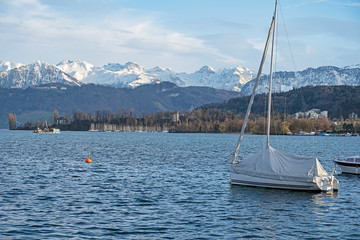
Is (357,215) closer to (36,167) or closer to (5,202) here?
(5,202)

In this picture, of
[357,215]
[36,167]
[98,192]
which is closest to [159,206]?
[98,192]

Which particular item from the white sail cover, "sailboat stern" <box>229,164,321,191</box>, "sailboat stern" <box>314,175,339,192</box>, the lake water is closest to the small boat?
the lake water

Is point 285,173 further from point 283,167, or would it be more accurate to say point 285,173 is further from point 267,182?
point 267,182

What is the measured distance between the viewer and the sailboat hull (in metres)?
48.2

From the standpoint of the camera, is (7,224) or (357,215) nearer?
(7,224)

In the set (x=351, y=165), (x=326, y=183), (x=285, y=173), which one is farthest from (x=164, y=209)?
(x=351, y=165)

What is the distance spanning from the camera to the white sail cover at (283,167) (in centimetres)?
4799

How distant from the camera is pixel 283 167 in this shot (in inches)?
1916

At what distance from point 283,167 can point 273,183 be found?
6.68 feet

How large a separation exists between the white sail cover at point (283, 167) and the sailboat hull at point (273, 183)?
1.49 ft

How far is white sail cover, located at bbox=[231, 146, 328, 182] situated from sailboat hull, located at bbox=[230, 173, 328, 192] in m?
0.46

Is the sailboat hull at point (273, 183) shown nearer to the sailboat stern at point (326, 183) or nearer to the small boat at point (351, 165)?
the sailboat stern at point (326, 183)

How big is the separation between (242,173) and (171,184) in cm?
924

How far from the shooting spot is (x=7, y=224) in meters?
34.0
